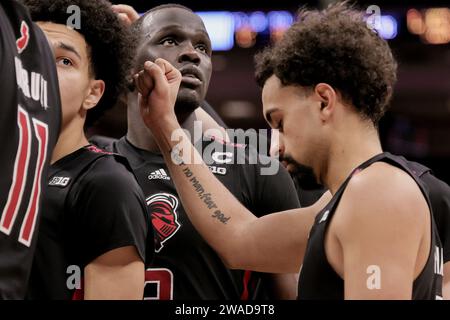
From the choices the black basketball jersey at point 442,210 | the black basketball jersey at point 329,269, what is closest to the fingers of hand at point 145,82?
the black basketball jersey at point 329,269

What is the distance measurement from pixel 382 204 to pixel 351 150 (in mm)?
316

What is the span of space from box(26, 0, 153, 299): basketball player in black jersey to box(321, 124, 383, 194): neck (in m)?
0.57

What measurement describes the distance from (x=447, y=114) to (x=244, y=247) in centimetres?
1018

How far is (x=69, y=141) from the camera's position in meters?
2.40

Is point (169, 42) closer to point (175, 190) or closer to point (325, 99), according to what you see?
point (175, 190)

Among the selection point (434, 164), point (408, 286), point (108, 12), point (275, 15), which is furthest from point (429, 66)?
point (408, 286)

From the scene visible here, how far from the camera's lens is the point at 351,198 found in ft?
6.20

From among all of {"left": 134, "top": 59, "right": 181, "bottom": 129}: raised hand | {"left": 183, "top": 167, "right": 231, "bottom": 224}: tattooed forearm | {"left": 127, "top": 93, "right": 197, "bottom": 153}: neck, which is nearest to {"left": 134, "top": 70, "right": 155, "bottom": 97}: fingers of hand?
{"left": 134, "top": 59, "right": 181, "bottom": 129}: raised hand

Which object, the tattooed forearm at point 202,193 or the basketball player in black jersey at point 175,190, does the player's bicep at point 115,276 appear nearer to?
the tattooed forearm at point 202,193

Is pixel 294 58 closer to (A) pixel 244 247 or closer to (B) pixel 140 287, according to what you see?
(A) pixel 244 247

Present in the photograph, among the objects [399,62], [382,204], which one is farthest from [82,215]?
[399,62]

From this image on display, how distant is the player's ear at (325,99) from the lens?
2152 millimetres

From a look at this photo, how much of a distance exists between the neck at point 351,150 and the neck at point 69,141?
0.79 meters

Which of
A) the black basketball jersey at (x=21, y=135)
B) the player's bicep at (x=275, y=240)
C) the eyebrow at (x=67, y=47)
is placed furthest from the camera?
the player's bicep at (x=275, y=240)
